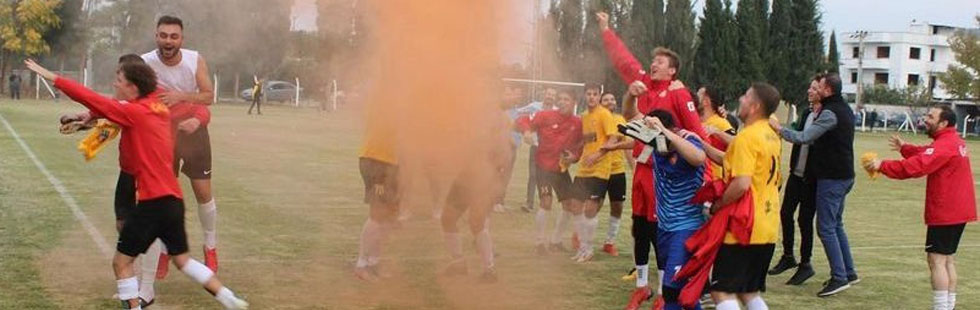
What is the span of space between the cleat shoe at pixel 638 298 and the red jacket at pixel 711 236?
4.91 feet

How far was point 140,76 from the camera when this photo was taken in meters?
6.58

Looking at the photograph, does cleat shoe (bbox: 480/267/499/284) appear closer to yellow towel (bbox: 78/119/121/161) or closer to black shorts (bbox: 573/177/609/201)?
black shorts (bbox: 573/177/609/201)

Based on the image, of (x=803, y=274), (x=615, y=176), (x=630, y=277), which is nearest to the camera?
(x=630, y=277)

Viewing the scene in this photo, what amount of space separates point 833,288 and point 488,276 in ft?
10.1

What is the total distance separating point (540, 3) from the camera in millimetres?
7535

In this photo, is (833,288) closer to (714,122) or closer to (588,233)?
(714,122)

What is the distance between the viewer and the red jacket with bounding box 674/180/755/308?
6254mm

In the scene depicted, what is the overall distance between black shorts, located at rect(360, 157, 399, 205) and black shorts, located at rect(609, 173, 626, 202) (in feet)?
8.54

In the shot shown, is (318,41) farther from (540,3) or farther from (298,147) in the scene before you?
(298,147)

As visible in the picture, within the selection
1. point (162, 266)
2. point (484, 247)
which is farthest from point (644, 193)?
point (162, 266)

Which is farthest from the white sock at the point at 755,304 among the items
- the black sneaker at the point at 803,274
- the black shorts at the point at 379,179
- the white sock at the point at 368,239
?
the white sock at the point at 368,239

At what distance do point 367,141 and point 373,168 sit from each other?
236 mm

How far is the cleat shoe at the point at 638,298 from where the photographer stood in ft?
26.3

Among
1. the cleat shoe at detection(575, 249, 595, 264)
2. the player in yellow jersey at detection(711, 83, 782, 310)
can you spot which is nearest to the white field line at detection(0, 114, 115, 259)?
the cleat shoe at detection(575, 249, 595, 264)
